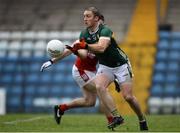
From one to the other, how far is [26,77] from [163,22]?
533 centimetres

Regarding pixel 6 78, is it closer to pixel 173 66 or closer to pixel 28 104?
pixel 28 104

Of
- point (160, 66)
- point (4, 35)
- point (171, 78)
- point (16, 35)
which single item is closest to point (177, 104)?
point (171, 78)

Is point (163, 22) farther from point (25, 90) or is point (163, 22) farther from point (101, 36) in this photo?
point (101, 36)

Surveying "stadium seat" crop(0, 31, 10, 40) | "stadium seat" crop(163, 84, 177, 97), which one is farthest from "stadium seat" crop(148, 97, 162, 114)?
"stadium seat" crop(0, 31, 10, 40)

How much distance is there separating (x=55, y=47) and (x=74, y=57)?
42.8 feet

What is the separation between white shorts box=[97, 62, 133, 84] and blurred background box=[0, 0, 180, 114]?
10189 millimetres

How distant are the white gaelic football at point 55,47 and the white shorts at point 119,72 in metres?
0.76

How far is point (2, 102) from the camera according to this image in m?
21.6

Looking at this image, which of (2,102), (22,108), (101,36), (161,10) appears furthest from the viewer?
(161,10)

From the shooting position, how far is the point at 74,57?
81.8ft

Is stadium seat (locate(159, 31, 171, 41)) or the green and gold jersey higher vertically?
the green and gold jersey

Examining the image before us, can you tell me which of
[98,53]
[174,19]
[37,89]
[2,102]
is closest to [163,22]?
[174,19]

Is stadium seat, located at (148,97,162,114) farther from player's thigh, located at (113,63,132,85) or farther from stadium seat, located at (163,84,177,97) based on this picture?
player's thigh, located at (113,63,132,85)

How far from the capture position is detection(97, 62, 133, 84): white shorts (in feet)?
38.9
